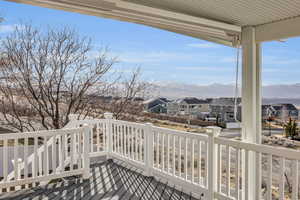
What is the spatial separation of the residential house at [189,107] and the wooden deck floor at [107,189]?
70.8 inches

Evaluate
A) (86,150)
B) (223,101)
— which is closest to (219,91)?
(223,101)

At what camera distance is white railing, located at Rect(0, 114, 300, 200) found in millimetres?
→ 2620

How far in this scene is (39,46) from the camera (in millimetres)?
7387

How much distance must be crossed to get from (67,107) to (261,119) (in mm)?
6134

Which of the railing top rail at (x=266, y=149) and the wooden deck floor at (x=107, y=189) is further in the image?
the wooden deck floor at (x=107, y=189)

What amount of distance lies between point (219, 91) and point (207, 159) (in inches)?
86.2

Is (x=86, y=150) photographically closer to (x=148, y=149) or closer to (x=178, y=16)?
(x=148, y=149)

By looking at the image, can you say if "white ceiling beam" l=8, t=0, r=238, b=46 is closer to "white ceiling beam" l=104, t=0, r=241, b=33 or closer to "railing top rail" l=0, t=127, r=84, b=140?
"white ceiling beam" l=104, t=0, r=241, b=33

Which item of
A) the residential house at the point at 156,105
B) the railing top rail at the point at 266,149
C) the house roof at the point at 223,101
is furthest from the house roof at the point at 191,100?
the railing top rail at the point at 266,149

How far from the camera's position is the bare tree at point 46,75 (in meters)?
7.24

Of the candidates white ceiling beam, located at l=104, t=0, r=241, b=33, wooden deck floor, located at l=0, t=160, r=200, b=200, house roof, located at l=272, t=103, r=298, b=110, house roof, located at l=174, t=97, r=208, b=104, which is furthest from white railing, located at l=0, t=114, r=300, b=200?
white ceiling beam, located at l=104, t=0, r=241, b=33

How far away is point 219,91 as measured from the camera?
5172 mm

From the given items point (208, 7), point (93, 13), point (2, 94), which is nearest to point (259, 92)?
point (208, 7)

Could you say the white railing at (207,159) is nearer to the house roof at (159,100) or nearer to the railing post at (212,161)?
the railing post at (212,161)
